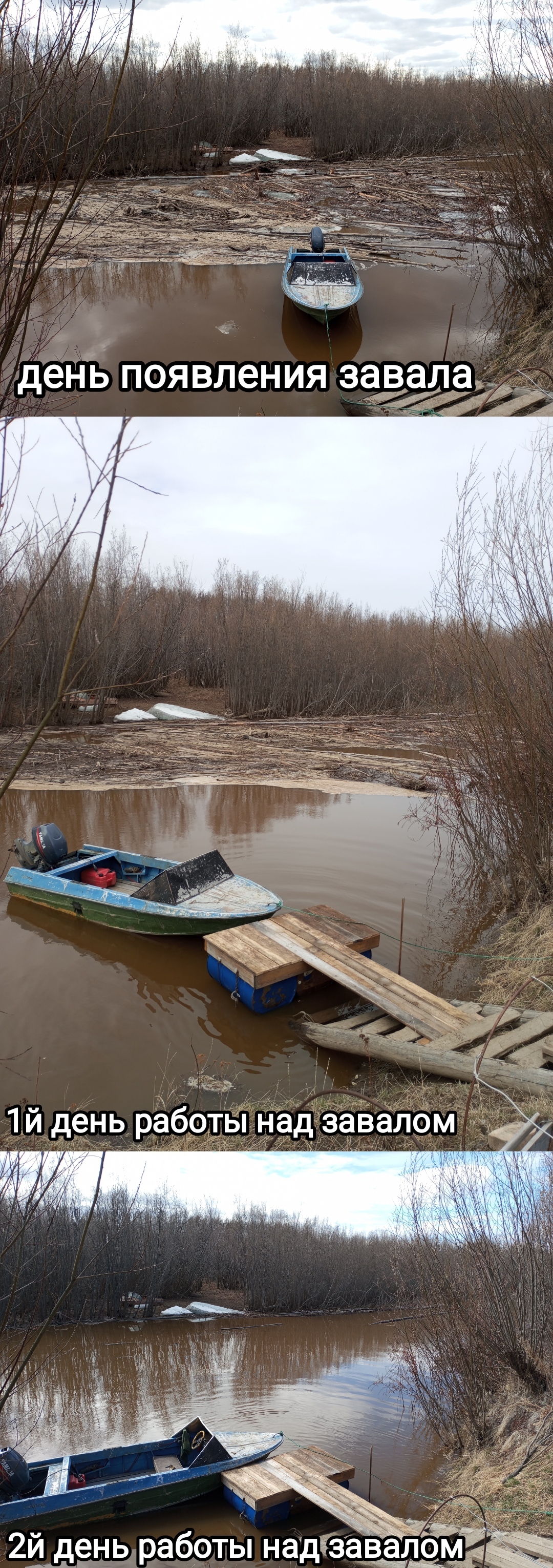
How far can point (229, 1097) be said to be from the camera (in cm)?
533

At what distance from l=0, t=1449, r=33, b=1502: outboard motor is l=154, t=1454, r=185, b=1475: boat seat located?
4.30 ft

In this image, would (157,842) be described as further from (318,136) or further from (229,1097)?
(318,136)

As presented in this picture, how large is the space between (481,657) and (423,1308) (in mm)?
5083

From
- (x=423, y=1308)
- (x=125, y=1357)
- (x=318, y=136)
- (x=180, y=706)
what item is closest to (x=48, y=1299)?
(x=125, y=1357)

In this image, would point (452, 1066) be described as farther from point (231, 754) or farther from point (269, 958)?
point (231, 754)

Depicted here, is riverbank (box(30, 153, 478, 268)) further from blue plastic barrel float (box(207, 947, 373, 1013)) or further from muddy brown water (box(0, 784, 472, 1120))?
blue plastic barrel float (box(207, 947, 373, 1013))

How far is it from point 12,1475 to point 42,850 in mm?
4395

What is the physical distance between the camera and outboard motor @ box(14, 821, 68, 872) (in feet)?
25.6

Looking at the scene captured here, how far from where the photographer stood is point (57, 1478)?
6074 millimetres

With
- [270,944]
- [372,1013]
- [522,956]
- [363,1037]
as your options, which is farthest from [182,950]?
[522,956]

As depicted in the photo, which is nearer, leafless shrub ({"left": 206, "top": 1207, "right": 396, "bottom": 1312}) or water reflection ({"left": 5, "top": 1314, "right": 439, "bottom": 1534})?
water reflection ({"left": 5, "top": 1314, "right": 439, "bottom": 1534})

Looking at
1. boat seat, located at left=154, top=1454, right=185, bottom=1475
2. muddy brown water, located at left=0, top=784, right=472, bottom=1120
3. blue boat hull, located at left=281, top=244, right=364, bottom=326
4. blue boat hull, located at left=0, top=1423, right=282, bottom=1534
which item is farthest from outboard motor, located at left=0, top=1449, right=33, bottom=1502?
blue boat hull, located at left=281, top=244, right=364, bottom=326

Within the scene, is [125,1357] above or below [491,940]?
below

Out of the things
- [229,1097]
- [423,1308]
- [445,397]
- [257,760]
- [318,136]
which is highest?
[318,136]
